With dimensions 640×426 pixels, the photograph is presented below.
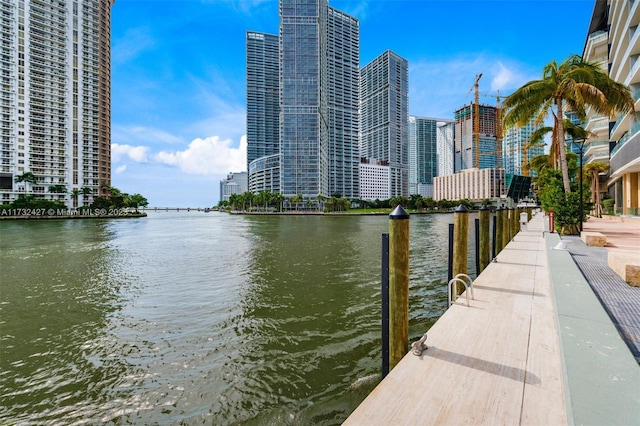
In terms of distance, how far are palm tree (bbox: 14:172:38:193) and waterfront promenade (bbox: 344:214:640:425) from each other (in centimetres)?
13892

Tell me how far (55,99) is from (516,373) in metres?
151

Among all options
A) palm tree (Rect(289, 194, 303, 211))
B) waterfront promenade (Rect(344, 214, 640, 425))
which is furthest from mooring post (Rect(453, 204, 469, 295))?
palm tree (Rect(289, 194, 303, 211))

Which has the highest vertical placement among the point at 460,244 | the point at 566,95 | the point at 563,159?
the point at 566,95

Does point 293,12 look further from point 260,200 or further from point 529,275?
point 529,275

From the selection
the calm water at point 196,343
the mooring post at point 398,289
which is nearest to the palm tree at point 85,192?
the calm water at point 196,343

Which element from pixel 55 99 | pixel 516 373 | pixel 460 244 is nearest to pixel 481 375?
pixel 516 373

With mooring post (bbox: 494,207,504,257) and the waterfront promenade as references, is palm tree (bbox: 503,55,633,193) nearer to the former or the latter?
mooring post (bbox: 494,207,504,257)

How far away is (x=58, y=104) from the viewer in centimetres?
11175

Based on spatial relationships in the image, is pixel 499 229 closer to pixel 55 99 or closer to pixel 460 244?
pixel 460 244

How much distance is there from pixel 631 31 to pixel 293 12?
160834 mm

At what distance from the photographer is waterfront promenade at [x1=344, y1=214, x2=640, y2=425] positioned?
9.91 ft

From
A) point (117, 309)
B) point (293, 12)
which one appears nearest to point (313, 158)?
point (293, 12)

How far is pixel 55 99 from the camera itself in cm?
11131

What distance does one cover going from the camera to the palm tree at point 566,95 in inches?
701
